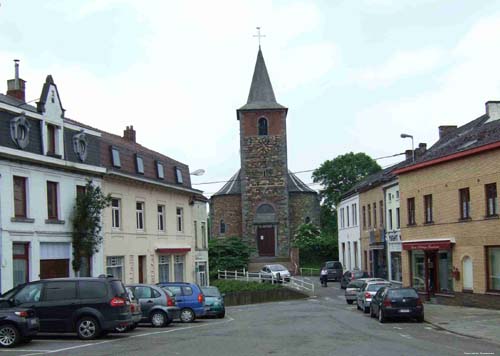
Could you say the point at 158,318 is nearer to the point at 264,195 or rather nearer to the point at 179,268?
the point at 179,268

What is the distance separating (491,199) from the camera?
31.4 metres

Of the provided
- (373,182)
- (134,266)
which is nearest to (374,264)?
(373,182)

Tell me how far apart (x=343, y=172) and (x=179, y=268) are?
1841 inches

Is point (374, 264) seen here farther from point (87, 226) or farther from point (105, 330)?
point (105, 330)

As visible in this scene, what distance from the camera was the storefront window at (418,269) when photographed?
38.0m

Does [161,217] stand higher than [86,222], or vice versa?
[161,217]

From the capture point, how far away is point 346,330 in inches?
912

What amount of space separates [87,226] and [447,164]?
16.8 m

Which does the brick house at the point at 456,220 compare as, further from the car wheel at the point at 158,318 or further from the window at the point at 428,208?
Answer: the car wheel at the point at 158,318

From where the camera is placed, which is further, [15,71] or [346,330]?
[15,71]

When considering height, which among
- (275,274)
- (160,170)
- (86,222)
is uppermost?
(160,170)

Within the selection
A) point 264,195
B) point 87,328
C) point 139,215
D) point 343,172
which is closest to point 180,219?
point 139,215

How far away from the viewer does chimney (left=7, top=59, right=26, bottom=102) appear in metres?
32.5

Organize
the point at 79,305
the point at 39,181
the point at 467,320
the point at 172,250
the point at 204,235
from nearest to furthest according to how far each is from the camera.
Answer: the point at 79,305, the point at 467,320, the point at 39,181, the point at 172,250, the point at 204,235
